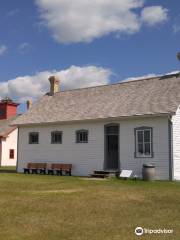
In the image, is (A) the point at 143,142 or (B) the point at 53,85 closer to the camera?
(A) the point at 143,142

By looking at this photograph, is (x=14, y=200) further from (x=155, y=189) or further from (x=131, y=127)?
(x=131, y=127)

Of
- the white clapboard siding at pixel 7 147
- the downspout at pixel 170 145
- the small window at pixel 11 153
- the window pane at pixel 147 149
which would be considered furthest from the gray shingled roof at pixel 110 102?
the small window at pixel 11 153

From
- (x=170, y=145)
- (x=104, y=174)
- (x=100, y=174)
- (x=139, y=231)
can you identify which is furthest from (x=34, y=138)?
(x=139, y=231)

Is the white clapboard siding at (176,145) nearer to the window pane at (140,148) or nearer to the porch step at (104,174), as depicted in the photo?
the window pane at (140,148)

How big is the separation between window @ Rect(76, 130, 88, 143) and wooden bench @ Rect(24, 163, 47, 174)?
3336 mm

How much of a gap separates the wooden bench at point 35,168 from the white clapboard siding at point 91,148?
0.44 meters

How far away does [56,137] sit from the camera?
26.7 metres

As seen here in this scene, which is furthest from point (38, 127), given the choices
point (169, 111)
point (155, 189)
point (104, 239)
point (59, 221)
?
point (104, 239)

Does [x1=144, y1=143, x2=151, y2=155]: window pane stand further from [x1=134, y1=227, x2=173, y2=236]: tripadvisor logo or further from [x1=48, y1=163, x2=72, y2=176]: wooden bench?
[x1=134, y1=227, x2=173, y2=236]: tripadvisor logo

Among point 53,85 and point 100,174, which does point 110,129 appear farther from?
point 53,85

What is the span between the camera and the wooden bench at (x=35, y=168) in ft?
87.8

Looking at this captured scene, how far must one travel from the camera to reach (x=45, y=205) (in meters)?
11.7

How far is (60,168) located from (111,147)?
4092 millimetres

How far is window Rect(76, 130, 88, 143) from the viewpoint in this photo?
24984 mm
